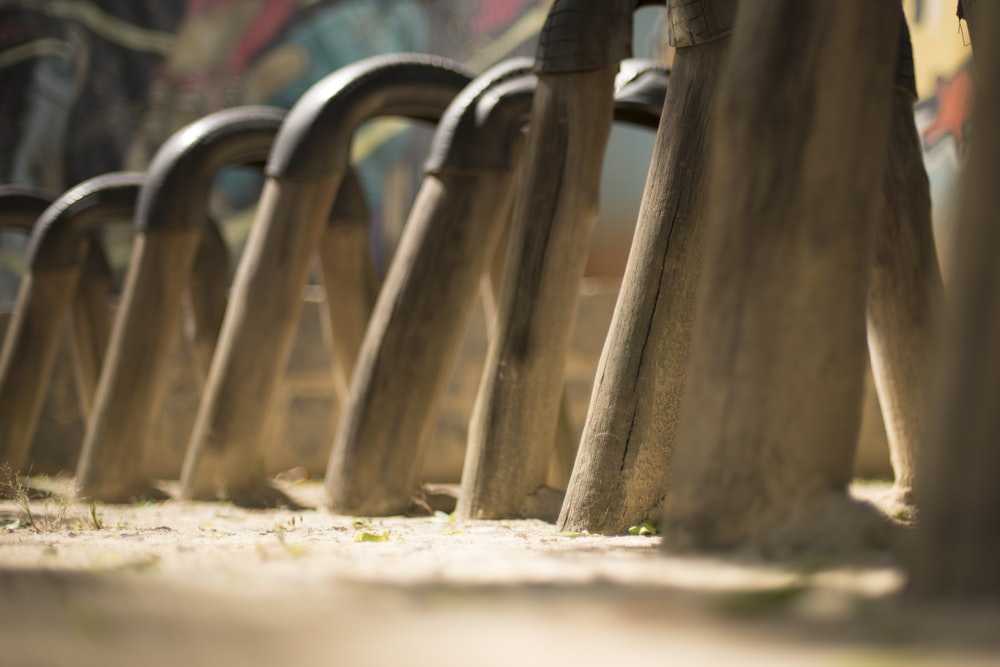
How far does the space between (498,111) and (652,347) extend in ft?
6.60

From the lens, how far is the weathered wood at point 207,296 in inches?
311

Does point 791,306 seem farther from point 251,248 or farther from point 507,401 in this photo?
point 251,248

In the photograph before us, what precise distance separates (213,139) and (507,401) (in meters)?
3.16

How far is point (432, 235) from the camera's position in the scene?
522 centimetres

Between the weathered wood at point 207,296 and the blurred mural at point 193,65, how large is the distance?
383cm

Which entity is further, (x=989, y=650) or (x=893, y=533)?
(x=893, y=533)

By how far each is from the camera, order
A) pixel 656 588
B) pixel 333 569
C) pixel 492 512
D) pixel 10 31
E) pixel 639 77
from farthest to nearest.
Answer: pixel 10 31 → pixel 639 77 → pixel 492 512 → pixel 333 569 → pixel 656 588

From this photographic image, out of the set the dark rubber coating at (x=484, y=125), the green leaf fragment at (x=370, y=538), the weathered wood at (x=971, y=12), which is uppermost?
the weathered wood at (x=971, y=12)

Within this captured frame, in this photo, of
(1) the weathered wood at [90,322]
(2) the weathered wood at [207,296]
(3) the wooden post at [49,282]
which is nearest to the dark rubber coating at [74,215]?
(3) the wooden post at [49,282]

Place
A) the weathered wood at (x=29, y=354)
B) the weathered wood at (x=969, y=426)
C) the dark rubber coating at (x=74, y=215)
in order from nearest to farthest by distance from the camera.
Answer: the weathered wood at (x=969, y=426), the weathered wood at (x=29, y=354), the dark rubber coating at (x=74, y=215)

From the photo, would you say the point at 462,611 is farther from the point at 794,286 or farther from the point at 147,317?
the point at 147,317

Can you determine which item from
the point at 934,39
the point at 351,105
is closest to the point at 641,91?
the point at 351,105

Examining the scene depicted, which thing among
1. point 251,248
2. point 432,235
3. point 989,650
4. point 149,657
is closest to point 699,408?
point 989,650

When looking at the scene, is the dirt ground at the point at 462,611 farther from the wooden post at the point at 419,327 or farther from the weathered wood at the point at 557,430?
the weathered wood at the point at 557,430
